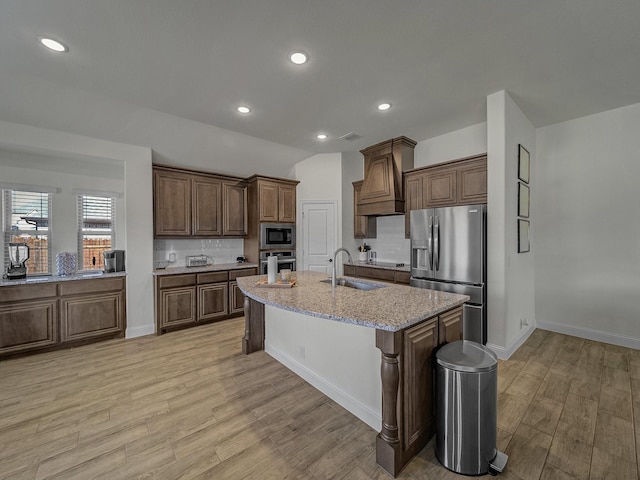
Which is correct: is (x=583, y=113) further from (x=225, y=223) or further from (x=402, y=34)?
(x=225, y=223)

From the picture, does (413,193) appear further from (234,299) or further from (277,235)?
(234,299)

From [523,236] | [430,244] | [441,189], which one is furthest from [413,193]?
[523,236]

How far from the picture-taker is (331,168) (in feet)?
17.2

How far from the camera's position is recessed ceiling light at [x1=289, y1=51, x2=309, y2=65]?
227 centimetres

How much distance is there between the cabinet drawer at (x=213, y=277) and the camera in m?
4.22

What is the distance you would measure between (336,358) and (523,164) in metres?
3.31

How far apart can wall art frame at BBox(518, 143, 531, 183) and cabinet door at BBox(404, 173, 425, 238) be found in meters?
1.14

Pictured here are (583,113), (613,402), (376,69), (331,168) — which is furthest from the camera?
(331,168)

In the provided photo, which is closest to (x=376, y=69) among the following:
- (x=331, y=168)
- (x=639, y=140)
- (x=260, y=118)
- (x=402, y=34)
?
(x=402, y=34)

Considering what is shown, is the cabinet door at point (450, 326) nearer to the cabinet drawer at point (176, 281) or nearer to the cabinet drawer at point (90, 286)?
the cabinet drawer at point (176, 281)

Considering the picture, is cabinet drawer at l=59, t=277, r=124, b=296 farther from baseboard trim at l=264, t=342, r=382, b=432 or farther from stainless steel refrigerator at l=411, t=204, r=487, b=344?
stainless steel refrigerator at l=411, t=204, r=487, b=344

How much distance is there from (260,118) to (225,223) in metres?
2.08

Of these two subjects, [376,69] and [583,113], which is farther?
[583,113]

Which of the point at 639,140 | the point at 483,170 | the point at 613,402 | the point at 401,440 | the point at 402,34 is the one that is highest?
the point at 402,34
